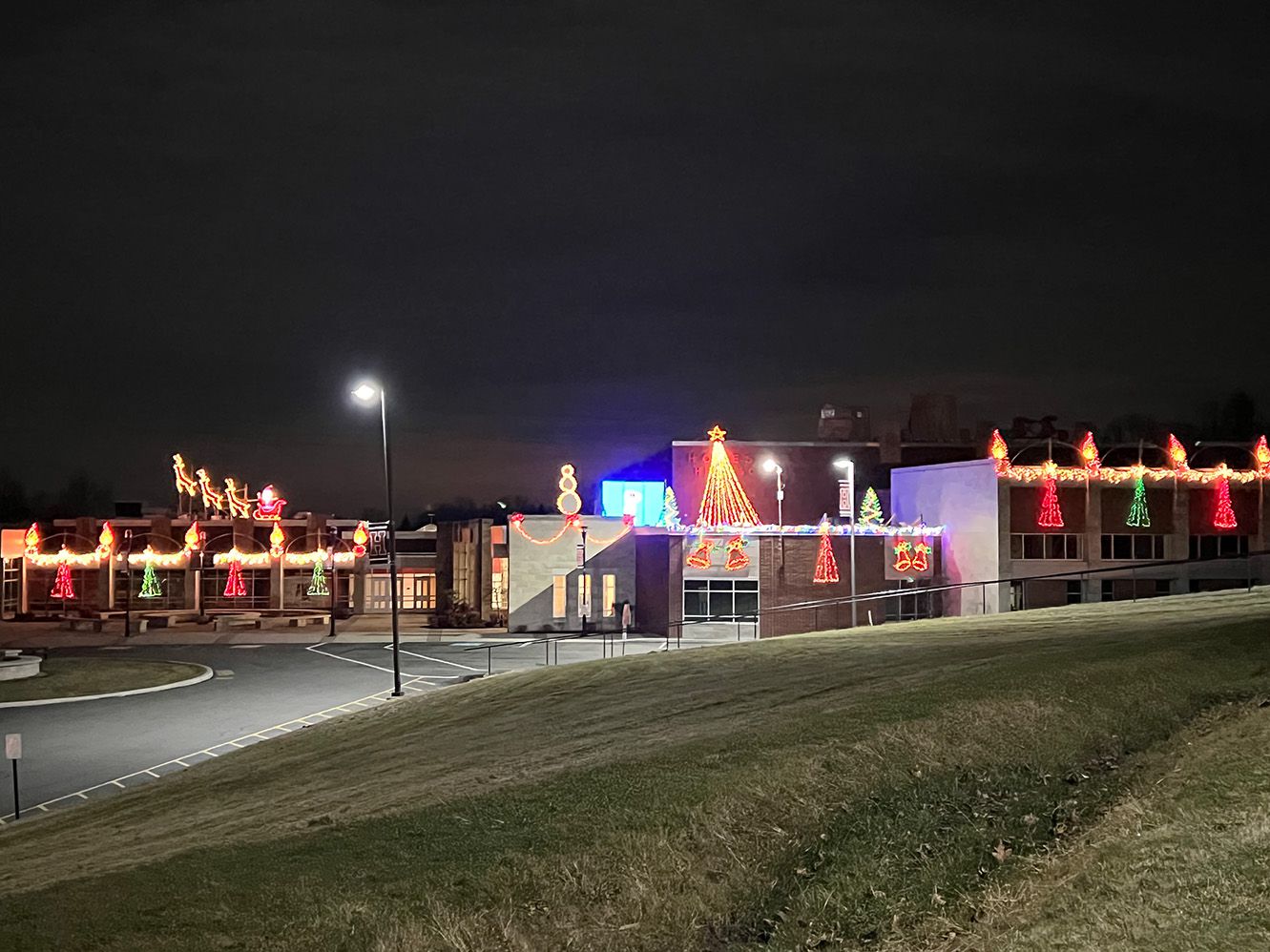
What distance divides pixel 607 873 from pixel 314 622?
5541 cm

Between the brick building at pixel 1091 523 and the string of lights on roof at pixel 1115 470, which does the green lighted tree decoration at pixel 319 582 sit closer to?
the brick building at pixel 1091 523

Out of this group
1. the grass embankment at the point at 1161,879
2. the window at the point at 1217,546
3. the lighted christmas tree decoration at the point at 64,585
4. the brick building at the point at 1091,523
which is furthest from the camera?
the lighted christmas tree decoration at the point at 64,585

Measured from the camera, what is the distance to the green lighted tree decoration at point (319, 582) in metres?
66.7

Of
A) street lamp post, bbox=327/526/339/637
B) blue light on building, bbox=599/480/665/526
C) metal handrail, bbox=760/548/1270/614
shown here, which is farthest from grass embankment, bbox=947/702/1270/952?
street lamp post, bbox=327/526/339/637

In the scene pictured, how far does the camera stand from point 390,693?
32.9 m

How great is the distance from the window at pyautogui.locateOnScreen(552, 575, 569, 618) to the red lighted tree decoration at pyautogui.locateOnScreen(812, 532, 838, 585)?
12.0 meters

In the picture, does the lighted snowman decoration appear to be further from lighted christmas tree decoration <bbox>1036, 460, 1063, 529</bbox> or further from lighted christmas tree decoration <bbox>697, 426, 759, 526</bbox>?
lighted christmas tree decoration <bbox>1036, 460, 1063, 529</bbox>

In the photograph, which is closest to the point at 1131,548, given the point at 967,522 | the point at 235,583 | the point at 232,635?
the point at 967,522

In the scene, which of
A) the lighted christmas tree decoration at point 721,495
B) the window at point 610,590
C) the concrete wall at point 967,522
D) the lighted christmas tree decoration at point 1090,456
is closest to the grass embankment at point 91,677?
the window at point 610,590

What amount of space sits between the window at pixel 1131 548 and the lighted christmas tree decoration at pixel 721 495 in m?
15.2

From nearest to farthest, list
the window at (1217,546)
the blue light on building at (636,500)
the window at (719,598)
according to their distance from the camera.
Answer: the window at (719,598) < the window at (1217,546) < the blue light on building at (636,500)

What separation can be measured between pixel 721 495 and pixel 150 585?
3434 cm

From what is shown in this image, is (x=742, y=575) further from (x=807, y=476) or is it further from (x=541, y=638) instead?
(x=807, y=476)

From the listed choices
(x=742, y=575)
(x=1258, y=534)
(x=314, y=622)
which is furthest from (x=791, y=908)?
(x=314, y=622)
